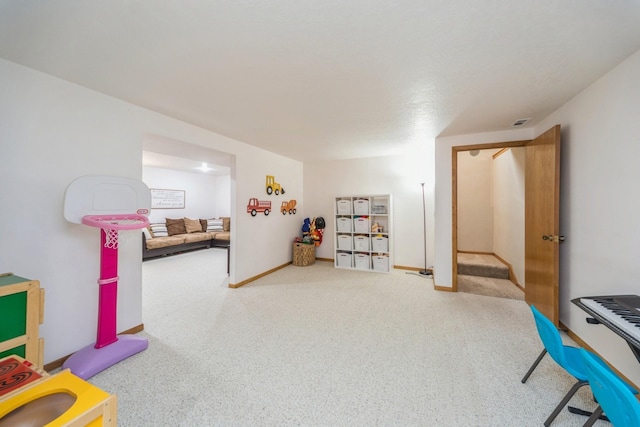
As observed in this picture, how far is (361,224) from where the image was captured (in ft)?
16.1

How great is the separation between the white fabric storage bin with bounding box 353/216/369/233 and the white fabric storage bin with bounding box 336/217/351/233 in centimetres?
12

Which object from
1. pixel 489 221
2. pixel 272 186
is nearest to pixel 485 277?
pixel 489 221

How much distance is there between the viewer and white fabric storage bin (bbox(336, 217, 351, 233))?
5007 mm

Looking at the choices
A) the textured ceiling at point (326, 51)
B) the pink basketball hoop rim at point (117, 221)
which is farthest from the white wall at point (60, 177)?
the pink basketball hoop rim at point (117, 221)

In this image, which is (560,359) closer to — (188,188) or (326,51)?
(326,51)

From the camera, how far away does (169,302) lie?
328 cm

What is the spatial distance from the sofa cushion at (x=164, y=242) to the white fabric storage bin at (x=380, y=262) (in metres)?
4.88

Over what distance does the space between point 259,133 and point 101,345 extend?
111 inches

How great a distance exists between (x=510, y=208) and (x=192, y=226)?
7559 millimetres

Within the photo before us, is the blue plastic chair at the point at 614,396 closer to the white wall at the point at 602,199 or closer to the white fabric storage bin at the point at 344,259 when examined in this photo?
the white wall at the point at 602,199

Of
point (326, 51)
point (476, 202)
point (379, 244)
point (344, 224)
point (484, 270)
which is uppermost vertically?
point (326, 51)

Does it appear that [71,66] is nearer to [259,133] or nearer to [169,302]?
[259,133]

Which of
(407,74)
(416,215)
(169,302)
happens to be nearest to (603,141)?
(407,74)

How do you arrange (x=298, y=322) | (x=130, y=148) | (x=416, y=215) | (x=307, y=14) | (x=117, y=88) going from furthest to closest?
(x=416, y=215), (x=298, y=322), (x=130, y=148), (x=117, y=88), (x=307, y=14)
